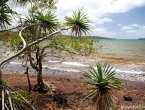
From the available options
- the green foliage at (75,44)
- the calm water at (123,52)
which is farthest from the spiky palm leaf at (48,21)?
the calm water at (123,52)

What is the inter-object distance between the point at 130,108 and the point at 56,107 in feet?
13.1

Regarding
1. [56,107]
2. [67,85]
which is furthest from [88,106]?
[67,85]

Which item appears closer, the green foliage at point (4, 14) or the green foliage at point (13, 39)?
the green foliage at point (4, 14)

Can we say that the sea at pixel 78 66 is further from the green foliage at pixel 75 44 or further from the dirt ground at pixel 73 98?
the dirt ground at pixel 73 98

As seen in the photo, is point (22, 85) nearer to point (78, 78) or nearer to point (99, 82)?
point (78, 78)

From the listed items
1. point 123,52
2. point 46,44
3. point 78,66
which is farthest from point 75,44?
point 123,52

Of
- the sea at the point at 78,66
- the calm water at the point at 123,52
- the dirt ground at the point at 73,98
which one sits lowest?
the dirt ground at the point at 73,98

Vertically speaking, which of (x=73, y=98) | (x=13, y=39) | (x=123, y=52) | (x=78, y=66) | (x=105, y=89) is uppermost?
(x=13, y=39)

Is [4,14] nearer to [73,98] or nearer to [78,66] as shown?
[73,98]

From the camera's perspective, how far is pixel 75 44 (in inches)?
351

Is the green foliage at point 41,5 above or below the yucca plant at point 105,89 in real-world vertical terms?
above

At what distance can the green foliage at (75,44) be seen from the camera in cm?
909

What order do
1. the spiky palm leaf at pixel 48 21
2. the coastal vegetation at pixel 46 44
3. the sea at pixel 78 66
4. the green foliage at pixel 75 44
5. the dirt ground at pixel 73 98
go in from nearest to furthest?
the coastal vegetation at pixel 46 44
the spiky palm leaf at pixel 48 21
the green foliage at pixel 75 44
the dirt ground at pixel 73 98
the sea at pixel 78 66

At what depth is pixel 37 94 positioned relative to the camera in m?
10.6
